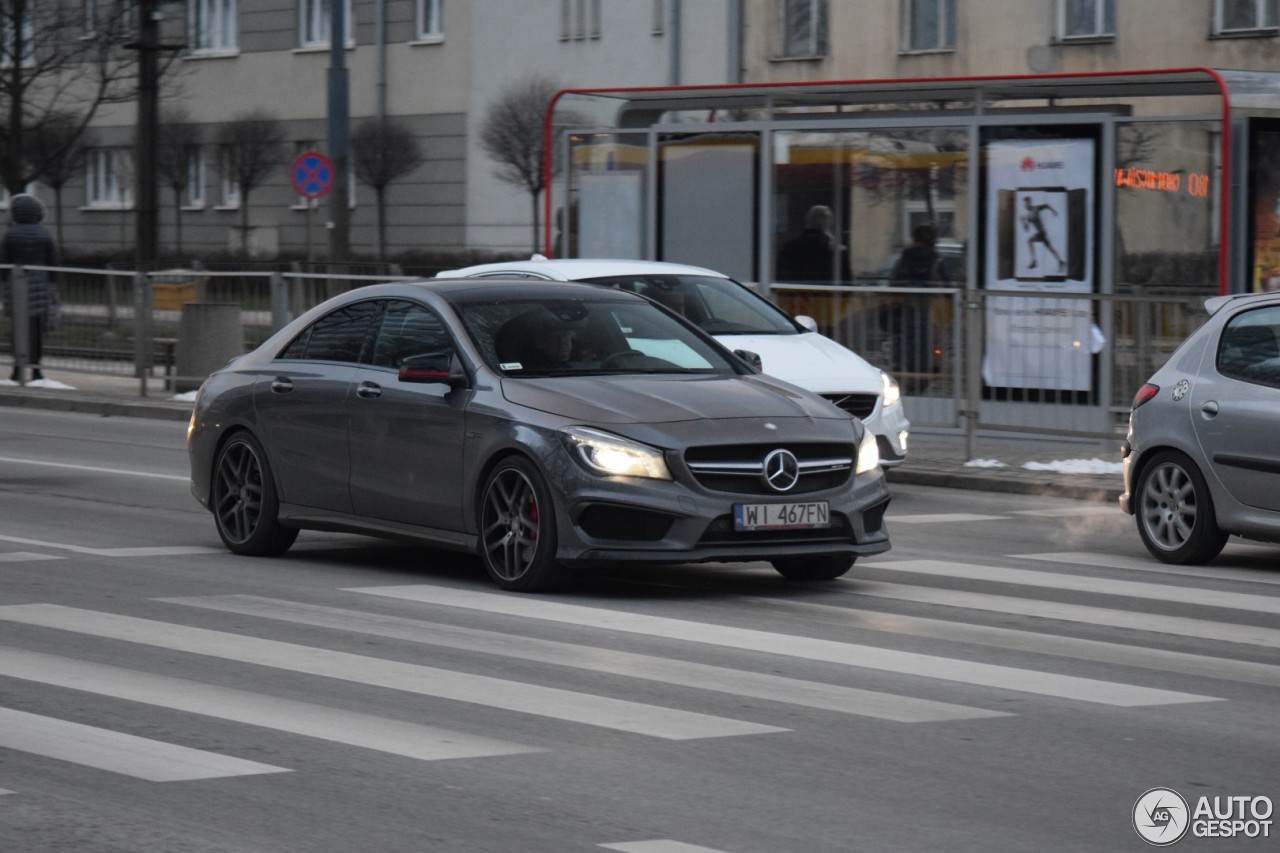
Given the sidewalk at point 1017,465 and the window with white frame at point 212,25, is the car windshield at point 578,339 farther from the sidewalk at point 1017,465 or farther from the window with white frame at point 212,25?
the window with white frame at point 212,25

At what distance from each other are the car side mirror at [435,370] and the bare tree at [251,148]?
132 ft

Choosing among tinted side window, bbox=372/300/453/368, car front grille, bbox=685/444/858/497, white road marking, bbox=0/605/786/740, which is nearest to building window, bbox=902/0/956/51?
tinted side window, bbox=372/300/453/368

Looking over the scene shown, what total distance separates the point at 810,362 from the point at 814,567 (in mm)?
4548

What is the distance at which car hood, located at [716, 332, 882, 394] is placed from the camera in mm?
14633

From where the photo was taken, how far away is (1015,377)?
56.7ft

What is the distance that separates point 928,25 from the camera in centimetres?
3975

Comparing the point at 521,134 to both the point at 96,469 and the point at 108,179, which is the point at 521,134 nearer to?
the point at 108,179

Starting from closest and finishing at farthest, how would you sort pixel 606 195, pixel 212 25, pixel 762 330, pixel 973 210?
1. pixel 762 330
2. pixel 973 210
3. pixel 606 195
4. pixel 212 25

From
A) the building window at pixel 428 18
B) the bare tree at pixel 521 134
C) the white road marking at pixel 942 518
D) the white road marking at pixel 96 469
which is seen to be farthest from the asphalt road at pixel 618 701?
the building window at pixel 428 18

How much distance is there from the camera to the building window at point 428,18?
48.8 metres

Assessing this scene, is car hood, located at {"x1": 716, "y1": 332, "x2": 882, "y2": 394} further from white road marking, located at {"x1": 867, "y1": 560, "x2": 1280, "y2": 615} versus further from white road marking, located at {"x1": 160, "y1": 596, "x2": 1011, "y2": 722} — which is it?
white road marking, located at {"x1": 160, "y1": 596, "x2": 1011, "y2": 722}

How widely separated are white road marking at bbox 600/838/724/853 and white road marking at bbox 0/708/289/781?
1.23 m

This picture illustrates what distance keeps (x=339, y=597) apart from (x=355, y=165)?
38.7 m

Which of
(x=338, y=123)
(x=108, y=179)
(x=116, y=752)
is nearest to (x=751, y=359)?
(x=116, y=752)
